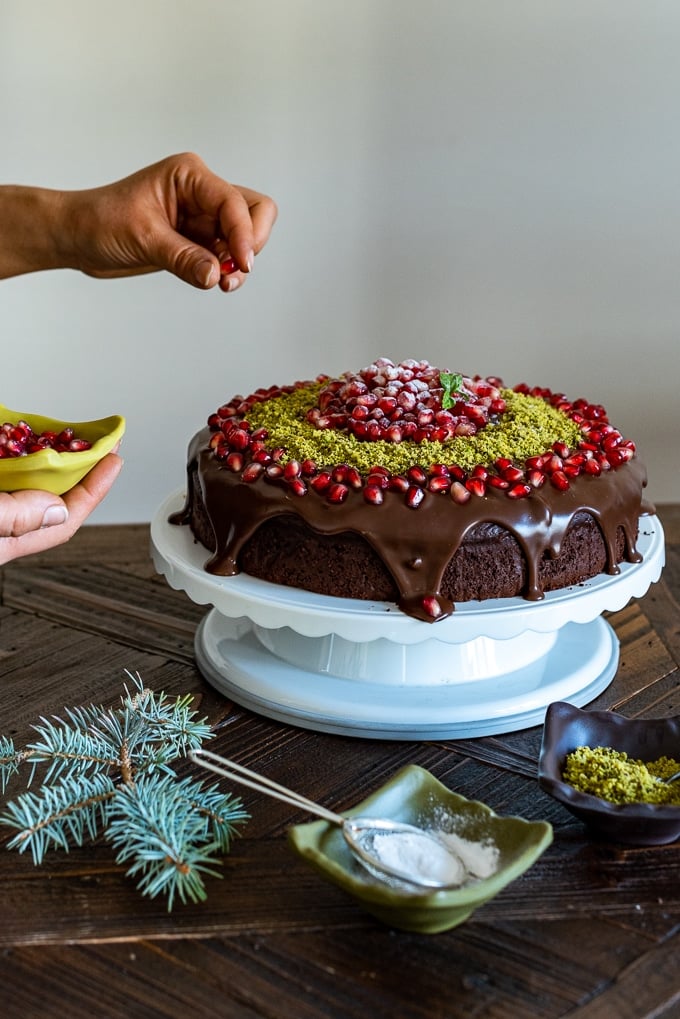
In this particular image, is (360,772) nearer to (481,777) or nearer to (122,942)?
(481,777)

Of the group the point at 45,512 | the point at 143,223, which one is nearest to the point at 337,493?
the point at 45,512

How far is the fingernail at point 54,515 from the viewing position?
1.27m

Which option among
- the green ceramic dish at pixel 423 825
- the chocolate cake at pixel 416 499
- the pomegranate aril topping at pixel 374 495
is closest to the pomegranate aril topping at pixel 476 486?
the chocolate cake at pixel 416 499

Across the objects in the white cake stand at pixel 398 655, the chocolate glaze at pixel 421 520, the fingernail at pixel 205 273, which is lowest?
the white cake stand at pixel 398 655

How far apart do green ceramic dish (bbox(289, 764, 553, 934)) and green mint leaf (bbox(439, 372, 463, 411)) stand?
570mm

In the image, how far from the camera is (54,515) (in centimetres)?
127

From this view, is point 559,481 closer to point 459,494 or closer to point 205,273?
point 459,494

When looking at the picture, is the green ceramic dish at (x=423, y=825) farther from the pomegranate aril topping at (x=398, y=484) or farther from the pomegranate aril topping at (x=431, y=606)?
the pomegranate aril topping at (x=398, y=484)

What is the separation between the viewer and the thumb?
4.07 ft

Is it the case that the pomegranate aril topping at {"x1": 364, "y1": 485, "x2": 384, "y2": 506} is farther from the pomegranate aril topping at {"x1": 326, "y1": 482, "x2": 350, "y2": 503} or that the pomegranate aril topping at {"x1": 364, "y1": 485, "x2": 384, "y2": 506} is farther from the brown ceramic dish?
the brown ceramic dish

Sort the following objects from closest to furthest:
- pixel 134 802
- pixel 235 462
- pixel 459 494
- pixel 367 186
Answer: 1. pixel 134 802
2. pixel 459 494
3. pixel 235 462
4. pixel 367 186

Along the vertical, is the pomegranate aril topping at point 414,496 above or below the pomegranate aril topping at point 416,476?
below

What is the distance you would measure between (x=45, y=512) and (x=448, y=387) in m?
0.58

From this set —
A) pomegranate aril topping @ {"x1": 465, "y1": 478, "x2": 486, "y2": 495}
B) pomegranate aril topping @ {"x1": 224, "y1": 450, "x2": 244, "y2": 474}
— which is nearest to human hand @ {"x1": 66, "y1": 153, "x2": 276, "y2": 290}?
pomegranate aril topping @ {"x1": 224, "y1": 450, "x2": 244, "y2": 474}
